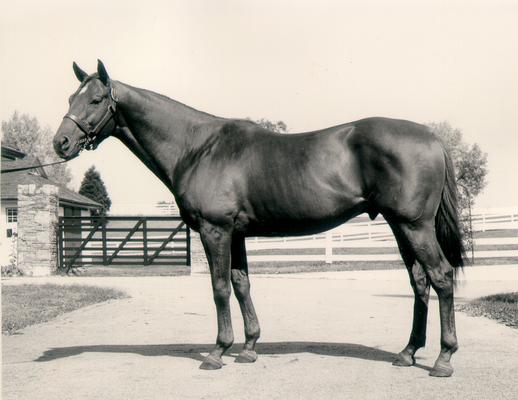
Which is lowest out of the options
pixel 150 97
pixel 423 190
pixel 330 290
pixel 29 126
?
pixel 330 290

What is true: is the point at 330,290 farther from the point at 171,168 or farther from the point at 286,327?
the point at 171,168

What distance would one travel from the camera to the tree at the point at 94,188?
5594 cm

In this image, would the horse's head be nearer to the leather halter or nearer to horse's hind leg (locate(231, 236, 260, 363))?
the leather halter

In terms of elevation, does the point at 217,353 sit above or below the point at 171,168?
below

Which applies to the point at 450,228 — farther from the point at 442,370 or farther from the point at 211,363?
the point at 211,363

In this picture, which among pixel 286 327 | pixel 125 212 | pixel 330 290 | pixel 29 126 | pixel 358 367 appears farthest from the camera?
pixel 29 126

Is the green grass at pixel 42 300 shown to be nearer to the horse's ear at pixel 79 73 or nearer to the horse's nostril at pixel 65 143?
the horse's nostril at pixel 65 143

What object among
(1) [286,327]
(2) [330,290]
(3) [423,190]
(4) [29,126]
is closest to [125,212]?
(4) [29,126]

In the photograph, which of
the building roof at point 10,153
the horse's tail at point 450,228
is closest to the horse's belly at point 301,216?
the horse's tail at point 450,228

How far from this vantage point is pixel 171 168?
587 cm

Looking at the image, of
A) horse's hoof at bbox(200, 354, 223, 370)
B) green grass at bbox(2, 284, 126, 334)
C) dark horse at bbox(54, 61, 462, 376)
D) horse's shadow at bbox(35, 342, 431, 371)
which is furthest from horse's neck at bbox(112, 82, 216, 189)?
green grass at bbox(2, 284, 126, 334)

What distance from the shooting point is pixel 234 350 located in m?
6.59

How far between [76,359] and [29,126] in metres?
62.1

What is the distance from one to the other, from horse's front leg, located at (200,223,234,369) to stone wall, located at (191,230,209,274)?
39.8 ft
